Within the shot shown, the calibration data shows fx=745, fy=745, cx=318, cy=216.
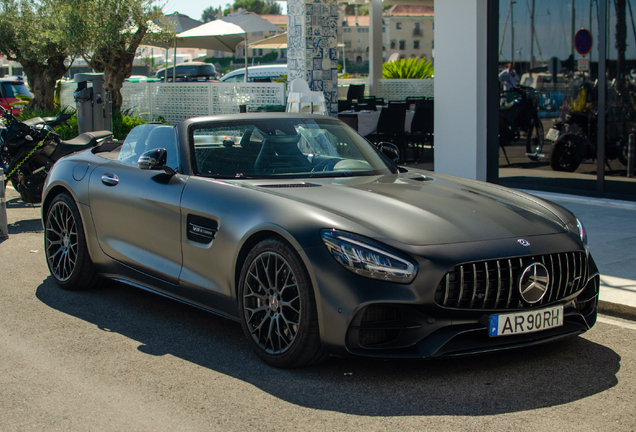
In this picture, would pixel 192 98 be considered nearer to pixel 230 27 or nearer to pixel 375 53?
pixel 230 27

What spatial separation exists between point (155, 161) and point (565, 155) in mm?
6921

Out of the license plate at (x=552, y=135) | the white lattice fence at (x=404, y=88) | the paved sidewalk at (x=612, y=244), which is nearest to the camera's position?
the paved sidewalk at (x=612, y=244)

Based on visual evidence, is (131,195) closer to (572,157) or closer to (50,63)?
(572,157)

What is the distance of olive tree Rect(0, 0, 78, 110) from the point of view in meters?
20.1

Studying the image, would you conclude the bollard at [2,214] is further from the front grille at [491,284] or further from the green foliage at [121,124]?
the green foliage at [121,124]

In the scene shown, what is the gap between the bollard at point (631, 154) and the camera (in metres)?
9.48

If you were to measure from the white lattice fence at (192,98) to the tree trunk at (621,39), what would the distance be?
262 inches

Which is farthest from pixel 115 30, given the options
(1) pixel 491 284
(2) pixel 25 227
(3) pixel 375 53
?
(1) pixel 491 284

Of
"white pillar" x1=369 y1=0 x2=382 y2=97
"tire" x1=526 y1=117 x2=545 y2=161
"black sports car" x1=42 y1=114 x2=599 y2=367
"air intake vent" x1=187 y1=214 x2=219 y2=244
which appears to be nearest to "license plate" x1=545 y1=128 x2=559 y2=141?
"tire" x1=526 y1=117 x2=545 y2=161

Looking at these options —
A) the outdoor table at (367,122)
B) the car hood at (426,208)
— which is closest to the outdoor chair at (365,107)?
the outdoor table at (367,122)

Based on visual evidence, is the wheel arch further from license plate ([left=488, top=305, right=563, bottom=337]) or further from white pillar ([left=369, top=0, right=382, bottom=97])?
white pillar ([left=369, top=0, right=382, bottom=97])

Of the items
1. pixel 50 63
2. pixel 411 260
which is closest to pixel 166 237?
pixel 411 260

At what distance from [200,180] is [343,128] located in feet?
4.43

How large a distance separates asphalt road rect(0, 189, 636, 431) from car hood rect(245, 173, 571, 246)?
77 centimetres
